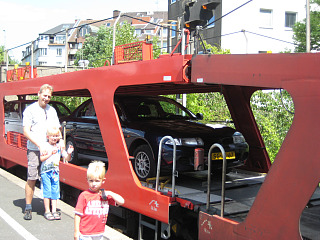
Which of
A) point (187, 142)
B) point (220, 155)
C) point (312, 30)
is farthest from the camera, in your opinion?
point (312, 30)

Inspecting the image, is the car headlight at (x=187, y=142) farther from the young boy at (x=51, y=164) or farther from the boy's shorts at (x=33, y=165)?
the boy's shorts at (x=33, y=165)

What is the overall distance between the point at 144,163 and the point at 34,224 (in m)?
1.94

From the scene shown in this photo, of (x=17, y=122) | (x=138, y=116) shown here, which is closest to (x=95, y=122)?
Answer: (x=138, y=116)

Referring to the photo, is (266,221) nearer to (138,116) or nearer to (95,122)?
(138,116)

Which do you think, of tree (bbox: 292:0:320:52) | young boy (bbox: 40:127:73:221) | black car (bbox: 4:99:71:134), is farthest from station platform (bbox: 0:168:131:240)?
tree (bbox: 292:0:320:52)

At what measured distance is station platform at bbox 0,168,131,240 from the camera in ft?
17.9

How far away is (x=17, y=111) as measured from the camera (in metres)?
11.6

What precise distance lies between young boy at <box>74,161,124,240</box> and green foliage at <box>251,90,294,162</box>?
715 centimetres

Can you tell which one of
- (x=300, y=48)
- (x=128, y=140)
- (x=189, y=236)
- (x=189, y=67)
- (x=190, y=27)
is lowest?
(x=189, y=236)

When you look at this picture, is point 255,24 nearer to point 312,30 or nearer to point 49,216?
point 312,30

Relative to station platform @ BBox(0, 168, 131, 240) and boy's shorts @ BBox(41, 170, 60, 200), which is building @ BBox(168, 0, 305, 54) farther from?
boy's shorts @ BBox(41, 170, 60, 200)

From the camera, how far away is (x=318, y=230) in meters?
4.51

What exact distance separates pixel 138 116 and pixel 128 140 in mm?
559

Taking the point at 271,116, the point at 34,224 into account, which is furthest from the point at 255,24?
the point at 34,224
